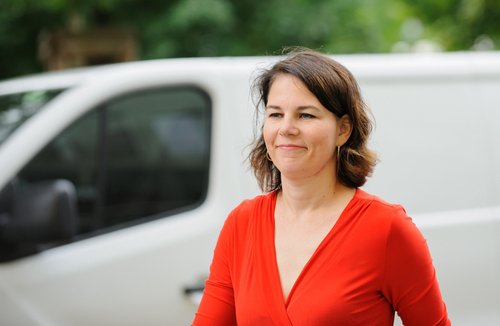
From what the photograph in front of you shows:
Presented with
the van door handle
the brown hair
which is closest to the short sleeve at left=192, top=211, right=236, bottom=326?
the brown hair

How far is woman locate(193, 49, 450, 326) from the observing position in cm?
176

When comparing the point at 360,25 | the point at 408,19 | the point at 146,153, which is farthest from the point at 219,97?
the point at 408,19

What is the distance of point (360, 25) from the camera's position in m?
11.6

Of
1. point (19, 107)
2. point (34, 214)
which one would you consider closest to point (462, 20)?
point (19, 107)

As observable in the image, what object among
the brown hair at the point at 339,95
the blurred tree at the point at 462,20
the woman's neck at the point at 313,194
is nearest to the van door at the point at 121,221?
the brown hair at the point at 339,95

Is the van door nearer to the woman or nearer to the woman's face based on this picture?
the woman

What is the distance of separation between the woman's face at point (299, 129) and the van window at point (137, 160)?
174 cm

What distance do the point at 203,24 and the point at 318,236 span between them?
8863 millimetres

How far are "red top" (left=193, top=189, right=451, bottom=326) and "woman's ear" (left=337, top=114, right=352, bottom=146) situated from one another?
0.16 metres

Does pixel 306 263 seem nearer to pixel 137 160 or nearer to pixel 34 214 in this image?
pixel 34 214

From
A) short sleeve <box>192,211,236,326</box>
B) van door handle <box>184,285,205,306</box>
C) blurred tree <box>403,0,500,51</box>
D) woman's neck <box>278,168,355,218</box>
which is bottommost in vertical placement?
short sleeve <box>192,211,236,326</box>

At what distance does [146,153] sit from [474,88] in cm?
161

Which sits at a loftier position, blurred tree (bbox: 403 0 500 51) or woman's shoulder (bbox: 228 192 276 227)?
blurred tree (bbox: 403 0 500 51)

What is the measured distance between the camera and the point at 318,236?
184cm
